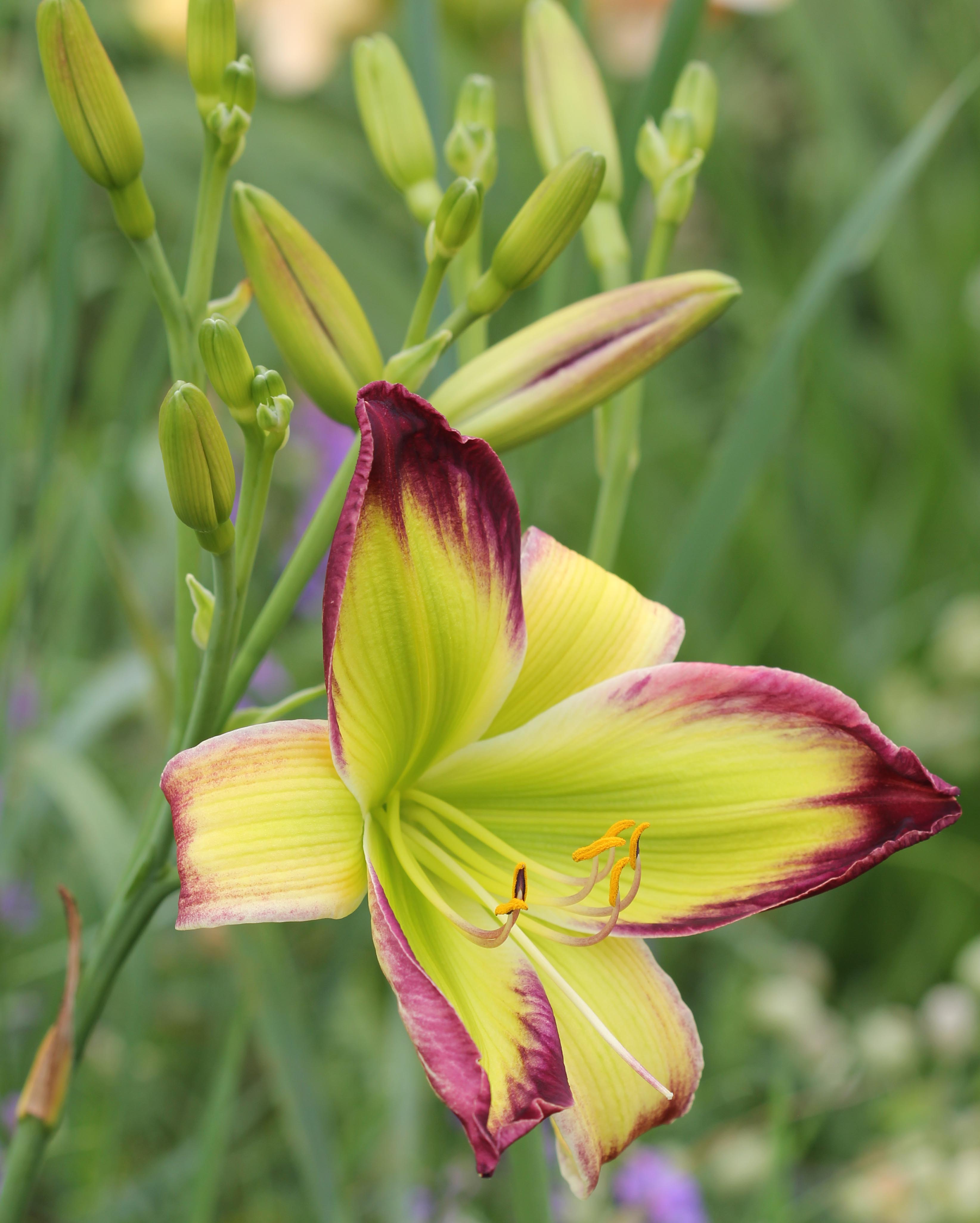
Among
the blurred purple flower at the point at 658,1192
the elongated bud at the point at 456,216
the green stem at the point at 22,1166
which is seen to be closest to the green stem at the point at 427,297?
the elongated bud at the point at 456,216

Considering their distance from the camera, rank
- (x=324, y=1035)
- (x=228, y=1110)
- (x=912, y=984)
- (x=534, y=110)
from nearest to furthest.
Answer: (x=534, y=110) → (x=228, y=1110) → (x=324, y=1035) → (x=912, y=984)

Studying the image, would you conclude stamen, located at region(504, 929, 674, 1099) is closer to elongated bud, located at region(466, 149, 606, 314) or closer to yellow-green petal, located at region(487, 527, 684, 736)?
yellow-green petal, located at region(487, 527, 684, 736)

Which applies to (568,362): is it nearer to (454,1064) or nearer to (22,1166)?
(454,1064)

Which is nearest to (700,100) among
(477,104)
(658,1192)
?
(477,104)

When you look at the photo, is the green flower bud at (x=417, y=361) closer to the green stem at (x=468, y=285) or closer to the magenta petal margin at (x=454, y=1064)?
the green stem at (x=468, y=285)

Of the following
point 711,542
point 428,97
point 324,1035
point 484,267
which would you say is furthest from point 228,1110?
point 484,267

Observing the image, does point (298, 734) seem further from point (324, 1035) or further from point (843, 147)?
point (843, 147)
